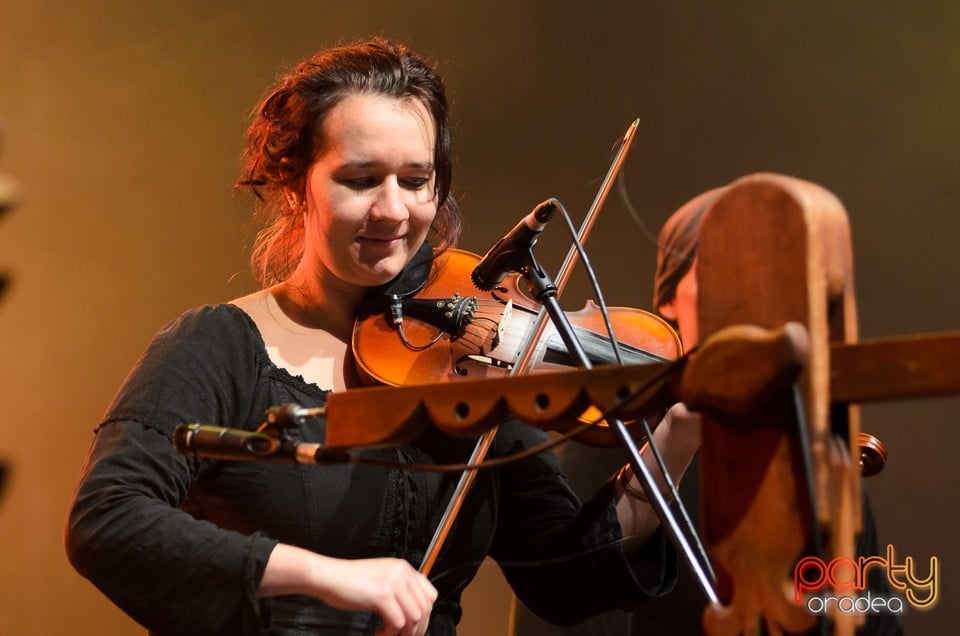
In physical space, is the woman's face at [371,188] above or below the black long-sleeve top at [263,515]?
above

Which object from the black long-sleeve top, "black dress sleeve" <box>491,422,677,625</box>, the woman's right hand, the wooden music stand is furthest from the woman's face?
the wooden music stand

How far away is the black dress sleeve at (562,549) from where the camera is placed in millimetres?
1408

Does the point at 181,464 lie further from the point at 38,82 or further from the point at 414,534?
the point at 38,82

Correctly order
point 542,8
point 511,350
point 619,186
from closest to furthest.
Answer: point 619,186
point 511,350
point 542,8

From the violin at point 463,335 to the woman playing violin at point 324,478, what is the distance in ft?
0.17

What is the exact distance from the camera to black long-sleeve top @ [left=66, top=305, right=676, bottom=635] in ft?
3.81

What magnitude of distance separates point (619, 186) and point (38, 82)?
172 cm

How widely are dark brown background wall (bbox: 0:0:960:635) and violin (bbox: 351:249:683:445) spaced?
82 mm

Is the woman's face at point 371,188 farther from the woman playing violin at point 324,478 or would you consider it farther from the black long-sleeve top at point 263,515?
the black long-sleeve top at point 263,515

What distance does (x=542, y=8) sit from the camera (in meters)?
2.02

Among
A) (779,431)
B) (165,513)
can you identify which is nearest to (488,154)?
(165,513)

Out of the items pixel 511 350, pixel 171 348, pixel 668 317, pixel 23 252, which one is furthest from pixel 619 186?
pixel 23 252

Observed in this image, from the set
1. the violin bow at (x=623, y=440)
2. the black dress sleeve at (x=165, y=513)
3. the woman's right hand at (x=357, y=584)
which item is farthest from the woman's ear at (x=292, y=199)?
the woman's right hand at (x=357, y=584)

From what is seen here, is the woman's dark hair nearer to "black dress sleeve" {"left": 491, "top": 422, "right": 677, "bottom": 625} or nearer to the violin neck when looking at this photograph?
the violin neck
